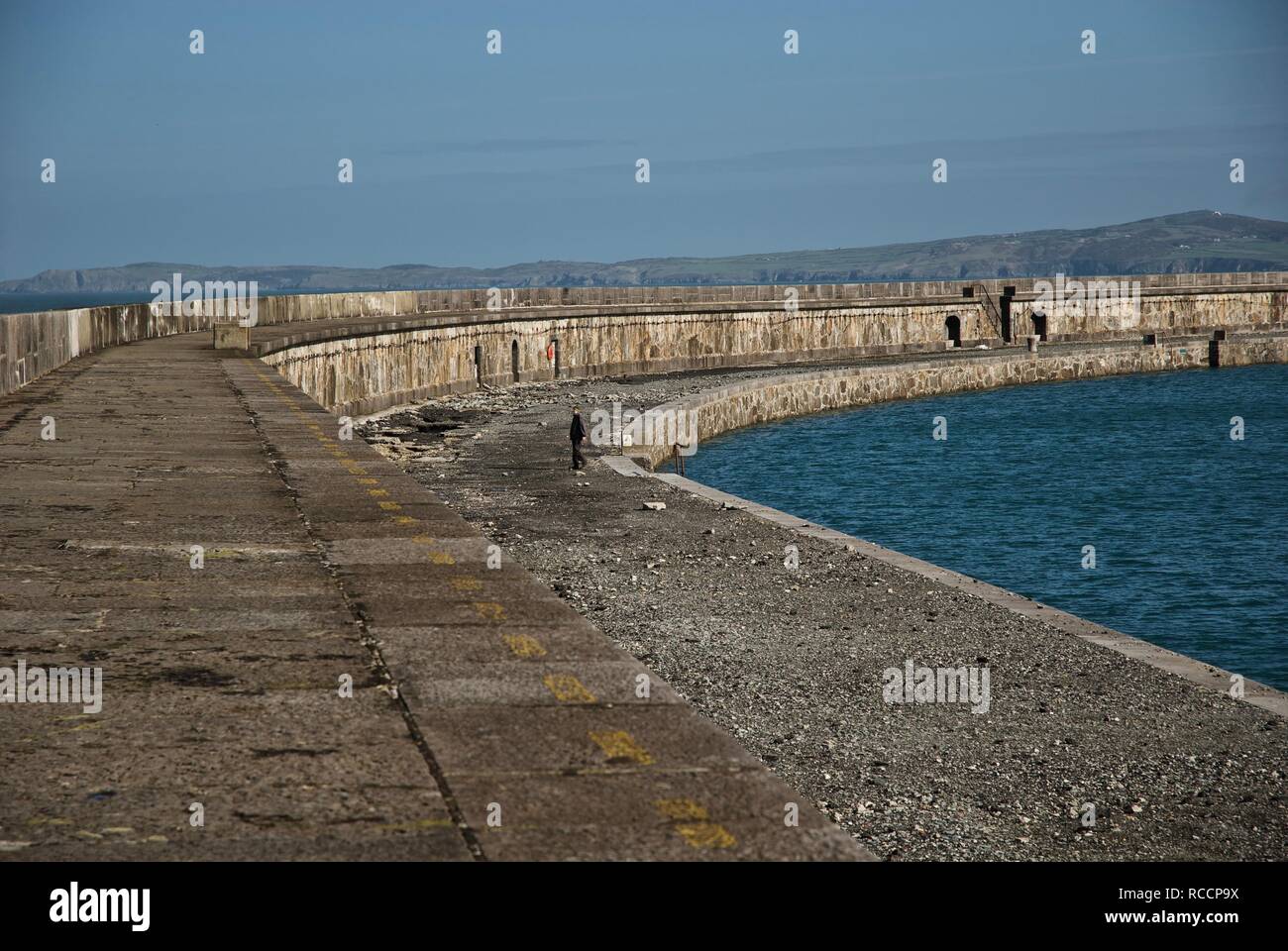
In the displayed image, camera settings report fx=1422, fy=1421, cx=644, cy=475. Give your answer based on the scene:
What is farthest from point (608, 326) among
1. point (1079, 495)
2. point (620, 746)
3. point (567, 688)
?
point (620, 746)

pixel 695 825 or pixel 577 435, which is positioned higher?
pixel 695 825

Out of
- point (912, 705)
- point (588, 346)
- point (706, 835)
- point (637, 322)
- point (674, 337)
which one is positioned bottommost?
point (912, 705)

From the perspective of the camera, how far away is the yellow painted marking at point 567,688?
604 cm

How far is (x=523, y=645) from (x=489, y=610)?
784mm

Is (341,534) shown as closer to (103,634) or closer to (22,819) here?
(103,634)

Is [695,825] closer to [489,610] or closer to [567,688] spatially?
[567,688]

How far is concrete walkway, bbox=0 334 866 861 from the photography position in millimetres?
4605

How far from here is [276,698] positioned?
20.0 ft

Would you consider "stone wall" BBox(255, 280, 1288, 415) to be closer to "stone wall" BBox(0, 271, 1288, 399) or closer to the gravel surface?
"stone wall" BBox(0, 271, 1288, 399)

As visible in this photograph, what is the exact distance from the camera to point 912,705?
13.9 metres

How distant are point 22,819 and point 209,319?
43.4 metres

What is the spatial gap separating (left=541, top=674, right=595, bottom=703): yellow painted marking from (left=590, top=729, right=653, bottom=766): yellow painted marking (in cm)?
45

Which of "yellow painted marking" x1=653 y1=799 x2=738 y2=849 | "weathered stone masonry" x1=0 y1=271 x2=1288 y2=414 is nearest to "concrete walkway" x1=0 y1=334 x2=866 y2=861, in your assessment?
"yellow painted marking" x1=653 y1=799 x2=738 y2=849

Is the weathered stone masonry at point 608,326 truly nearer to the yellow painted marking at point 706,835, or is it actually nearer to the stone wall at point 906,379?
the stone wall at point 906,379
